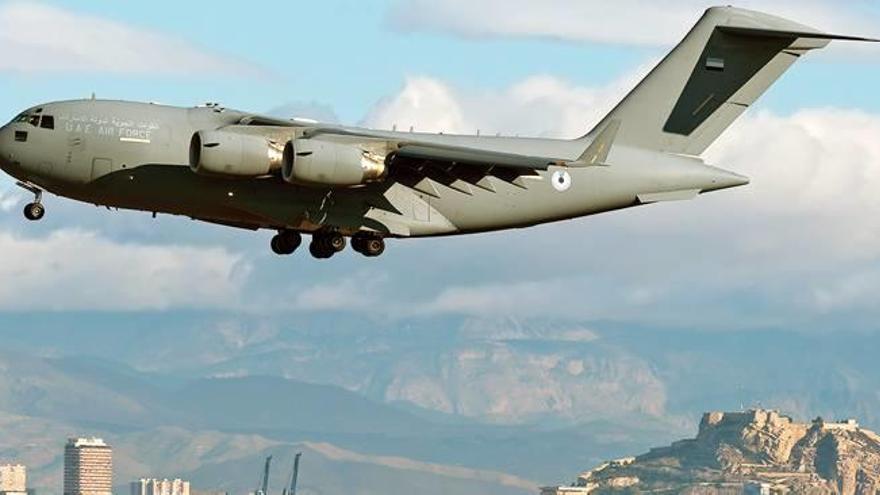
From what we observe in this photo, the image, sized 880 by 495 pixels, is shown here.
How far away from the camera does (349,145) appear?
144 ft

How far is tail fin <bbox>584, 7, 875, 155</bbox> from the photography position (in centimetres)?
4856

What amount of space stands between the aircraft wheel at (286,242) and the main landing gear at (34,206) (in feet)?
A: 16.1

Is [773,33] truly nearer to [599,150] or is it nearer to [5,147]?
[599,150]

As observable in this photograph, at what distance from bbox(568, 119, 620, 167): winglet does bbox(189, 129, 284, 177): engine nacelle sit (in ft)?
18.6

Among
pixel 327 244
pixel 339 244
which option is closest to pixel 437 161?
pixel 339 244

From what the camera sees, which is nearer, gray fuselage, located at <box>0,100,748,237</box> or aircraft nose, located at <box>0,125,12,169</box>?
gray fuselage, located at <box>0,100,748,237</box>

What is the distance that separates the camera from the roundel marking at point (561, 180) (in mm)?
46812

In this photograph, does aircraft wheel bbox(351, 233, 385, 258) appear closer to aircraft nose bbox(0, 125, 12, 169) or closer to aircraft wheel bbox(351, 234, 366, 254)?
aircraft wheel bbox(351, 234, 366, 254)

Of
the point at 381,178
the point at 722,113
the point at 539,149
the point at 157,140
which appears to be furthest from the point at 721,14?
the point at 157,140

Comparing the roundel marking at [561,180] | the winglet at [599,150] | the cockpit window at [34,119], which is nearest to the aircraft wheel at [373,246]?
the roundel marking at [561,180]

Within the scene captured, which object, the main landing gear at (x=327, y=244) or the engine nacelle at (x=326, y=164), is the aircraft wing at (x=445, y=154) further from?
the main landing gear at (x=327, y=244)

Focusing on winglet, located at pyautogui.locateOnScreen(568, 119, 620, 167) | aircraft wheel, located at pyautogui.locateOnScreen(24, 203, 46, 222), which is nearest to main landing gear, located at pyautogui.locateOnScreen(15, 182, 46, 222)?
aircraft wheel, located at pyautogui.locateOnScreen(24, 203, 46, 222)

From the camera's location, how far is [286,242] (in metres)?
46.6

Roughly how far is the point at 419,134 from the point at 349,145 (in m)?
2.51
